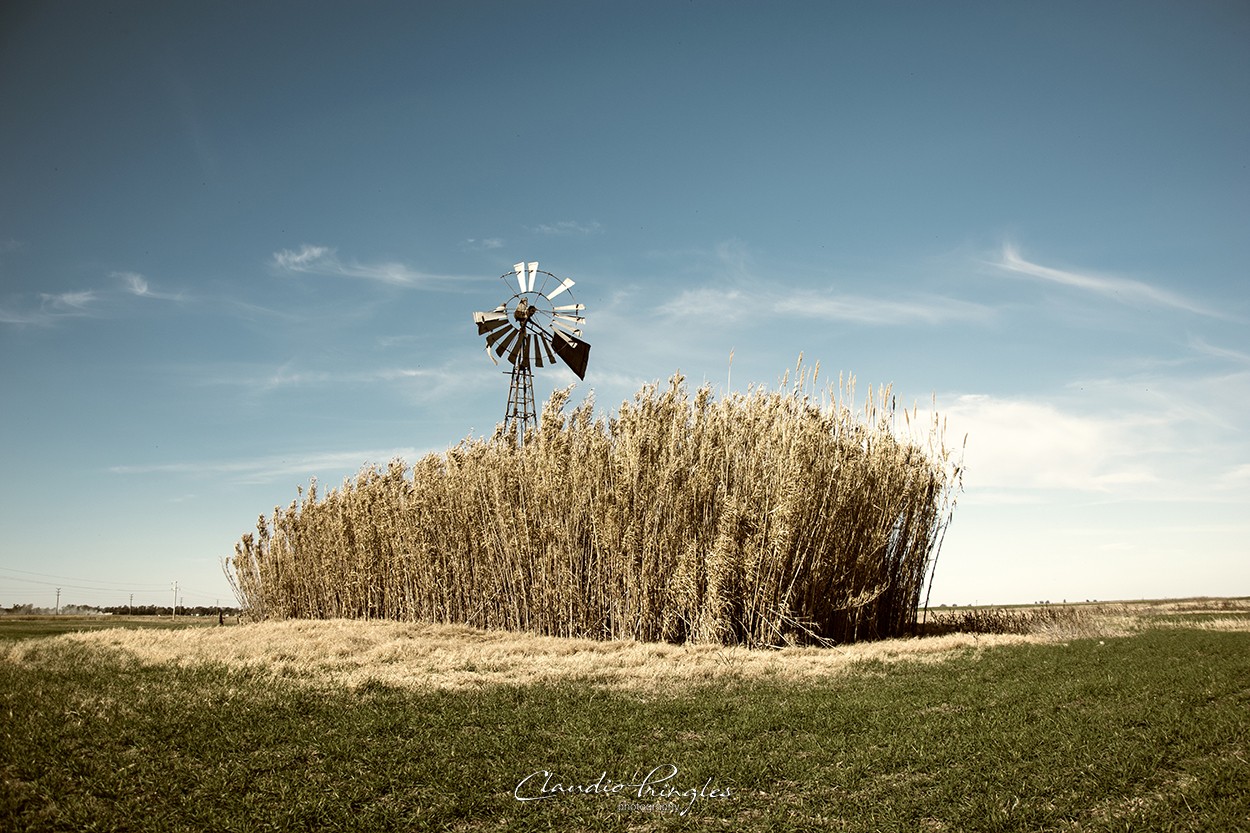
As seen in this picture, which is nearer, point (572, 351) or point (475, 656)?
point (475, 656)

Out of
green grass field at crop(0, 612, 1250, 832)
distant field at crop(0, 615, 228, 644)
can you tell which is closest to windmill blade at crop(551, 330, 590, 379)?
distant field at crop(0, 615, 228, 644)

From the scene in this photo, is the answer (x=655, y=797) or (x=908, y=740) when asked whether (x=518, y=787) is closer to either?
(x=655, y=797)

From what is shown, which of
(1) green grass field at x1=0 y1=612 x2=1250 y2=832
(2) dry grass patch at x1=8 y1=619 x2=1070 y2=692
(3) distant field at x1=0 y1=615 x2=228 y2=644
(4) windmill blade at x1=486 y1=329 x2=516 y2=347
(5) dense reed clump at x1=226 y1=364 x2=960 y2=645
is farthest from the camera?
(4) windmill blade at x1=486 y1=329 x2=516 y2=347

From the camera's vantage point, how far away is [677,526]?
9.88 metres

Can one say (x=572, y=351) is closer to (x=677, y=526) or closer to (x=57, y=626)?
(x=677, y=526)

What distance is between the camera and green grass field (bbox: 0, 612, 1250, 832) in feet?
11.4

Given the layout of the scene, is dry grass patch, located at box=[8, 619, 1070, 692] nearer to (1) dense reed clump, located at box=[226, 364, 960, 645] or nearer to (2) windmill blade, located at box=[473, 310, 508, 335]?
(1) dense reed clump, located at box=[226, 364, 960, 645]

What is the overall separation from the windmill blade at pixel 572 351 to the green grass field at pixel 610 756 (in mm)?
13222

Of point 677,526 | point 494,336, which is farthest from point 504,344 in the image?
point 677,526

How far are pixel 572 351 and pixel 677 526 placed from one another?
9994mm

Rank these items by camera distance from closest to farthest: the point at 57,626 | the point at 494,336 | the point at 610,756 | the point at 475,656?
the point at 610,756
the point at 475,656
the point at 57,626
the point at 494,336

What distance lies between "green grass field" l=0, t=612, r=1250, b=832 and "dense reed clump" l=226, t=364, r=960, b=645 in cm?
337

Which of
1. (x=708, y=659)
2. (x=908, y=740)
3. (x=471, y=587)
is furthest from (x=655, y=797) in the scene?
(x=471, y=587)

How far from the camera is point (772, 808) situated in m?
3.65
